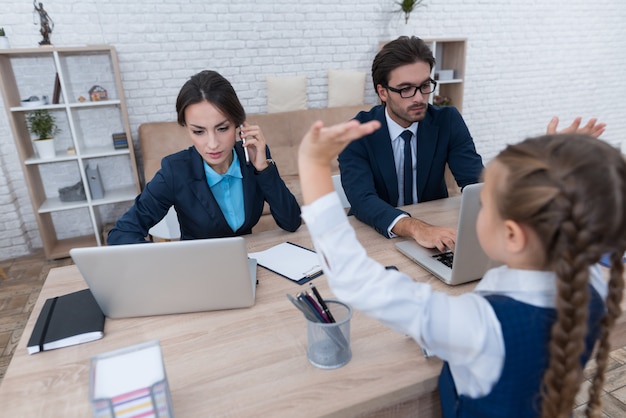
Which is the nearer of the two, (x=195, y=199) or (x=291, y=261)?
(x=291, y=261)

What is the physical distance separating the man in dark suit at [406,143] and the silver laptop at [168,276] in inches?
29.1

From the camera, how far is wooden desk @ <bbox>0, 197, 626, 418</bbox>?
0.74 m

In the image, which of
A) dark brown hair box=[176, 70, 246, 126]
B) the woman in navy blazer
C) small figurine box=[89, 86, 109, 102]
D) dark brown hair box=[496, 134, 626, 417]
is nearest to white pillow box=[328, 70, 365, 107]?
small figurine box=[89, 86, 109, 102]

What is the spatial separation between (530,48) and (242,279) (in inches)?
187

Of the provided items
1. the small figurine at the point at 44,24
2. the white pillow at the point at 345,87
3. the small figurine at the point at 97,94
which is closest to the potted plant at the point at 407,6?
the white pillow at the point at 345,87

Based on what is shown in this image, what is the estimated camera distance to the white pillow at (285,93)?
3588mm

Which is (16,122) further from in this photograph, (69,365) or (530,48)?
(530,48)

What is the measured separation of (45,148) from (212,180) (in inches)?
84.1

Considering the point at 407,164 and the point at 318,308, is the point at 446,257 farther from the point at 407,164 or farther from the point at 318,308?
the point at 407,164

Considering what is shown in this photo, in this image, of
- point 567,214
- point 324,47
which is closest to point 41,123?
point 324,47

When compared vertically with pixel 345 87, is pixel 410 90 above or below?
above

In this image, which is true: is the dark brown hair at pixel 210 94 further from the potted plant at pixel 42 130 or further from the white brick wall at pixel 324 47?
the potted plant at pixel 42 130

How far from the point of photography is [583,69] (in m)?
4.89

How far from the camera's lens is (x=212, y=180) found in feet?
5.07
